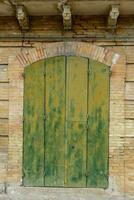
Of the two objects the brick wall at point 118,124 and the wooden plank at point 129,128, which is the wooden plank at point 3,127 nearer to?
the brick wall at point 118,124

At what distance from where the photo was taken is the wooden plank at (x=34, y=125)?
21.1 feet

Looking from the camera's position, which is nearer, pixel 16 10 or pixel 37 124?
pixel 16 10

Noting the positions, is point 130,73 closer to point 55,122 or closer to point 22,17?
point 55,122

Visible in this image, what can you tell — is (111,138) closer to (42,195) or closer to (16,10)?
(42,195)

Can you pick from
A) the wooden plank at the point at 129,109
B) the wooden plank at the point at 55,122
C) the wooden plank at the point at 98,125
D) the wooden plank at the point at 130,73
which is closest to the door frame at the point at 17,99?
the wooden plank at the point at 55,122

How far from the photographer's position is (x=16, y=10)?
5.99 m

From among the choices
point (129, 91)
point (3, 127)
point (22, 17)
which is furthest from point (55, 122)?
point (22, 17)

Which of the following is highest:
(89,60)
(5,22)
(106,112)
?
(5,22)

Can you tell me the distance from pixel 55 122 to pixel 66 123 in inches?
8.1

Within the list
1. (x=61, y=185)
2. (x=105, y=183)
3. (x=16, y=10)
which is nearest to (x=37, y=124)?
(x=61, y=185)

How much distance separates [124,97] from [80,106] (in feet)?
2.68

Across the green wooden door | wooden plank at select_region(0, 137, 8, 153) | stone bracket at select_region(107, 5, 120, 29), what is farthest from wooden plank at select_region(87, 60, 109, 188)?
wooden plank at select_region(0, 137, 8, 153)

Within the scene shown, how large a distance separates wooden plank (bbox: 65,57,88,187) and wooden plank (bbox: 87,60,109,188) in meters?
0.11

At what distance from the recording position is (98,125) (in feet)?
20.7
